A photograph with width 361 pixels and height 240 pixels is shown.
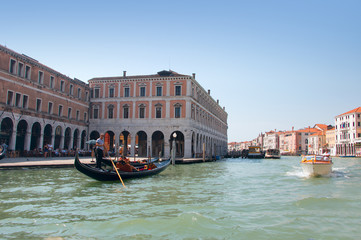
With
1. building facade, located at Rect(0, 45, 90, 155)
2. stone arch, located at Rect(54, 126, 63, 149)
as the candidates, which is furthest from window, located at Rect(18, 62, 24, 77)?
stone arch, located at Rect(54, 126, 63, 149)

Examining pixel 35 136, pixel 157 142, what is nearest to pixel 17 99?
pixel 35 136

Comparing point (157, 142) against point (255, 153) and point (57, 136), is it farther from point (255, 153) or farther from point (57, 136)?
point (255, 153)

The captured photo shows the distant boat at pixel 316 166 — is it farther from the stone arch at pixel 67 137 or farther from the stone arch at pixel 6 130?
the stone arch at pixel 67 137

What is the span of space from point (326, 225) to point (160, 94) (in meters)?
27.7

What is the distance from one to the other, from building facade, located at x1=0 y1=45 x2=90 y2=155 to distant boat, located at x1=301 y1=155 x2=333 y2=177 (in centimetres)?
1986

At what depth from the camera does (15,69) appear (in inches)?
909

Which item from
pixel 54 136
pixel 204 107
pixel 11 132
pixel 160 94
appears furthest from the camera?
pixel 204 107

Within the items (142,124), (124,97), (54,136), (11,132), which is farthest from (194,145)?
(11,132)

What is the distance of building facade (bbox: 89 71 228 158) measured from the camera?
31953 millimetres

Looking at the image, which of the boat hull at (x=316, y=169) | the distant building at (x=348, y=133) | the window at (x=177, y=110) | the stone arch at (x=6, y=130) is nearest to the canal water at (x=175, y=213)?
the boat hull at (x=316, y=169)

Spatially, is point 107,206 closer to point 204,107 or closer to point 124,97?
point 124,97

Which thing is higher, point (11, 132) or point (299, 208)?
point (11, 132)

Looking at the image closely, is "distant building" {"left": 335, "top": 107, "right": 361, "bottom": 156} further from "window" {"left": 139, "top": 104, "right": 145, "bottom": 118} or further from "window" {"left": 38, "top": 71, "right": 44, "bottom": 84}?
"window" {"left": 38, "top": 71, "right": 44, "bottom": 84}

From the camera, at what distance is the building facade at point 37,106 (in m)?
22.4
